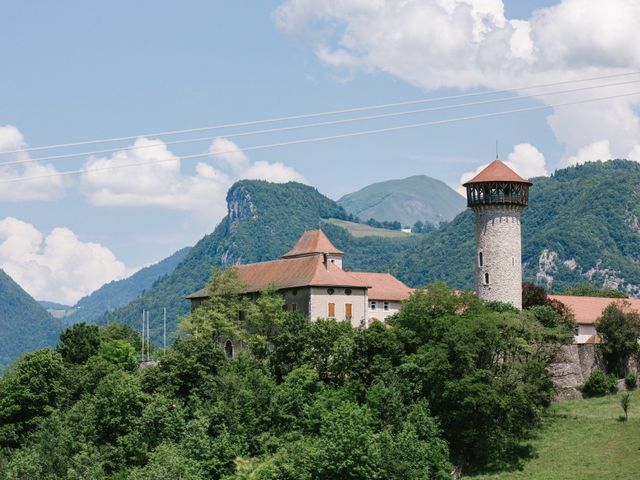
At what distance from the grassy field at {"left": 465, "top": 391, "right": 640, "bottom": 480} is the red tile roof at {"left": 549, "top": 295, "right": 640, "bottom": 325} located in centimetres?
1695

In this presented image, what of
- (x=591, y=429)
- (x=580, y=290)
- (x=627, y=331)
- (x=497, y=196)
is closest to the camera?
(x=591, y=429)

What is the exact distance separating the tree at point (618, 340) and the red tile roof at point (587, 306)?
23.8 ft

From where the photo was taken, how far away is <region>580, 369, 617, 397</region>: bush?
66125 mm

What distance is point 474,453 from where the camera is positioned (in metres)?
57.6

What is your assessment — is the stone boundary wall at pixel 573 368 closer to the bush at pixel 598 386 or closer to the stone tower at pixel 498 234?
the bush at pixel 598 386

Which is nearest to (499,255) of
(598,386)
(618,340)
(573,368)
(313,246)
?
(618,340)

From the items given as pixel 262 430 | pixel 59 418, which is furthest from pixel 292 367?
pixel 59 418

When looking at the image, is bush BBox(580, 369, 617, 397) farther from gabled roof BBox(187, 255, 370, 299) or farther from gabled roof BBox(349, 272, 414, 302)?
gabled roof BBox(349, 272, 414, 302)

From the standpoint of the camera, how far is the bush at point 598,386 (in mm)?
66125

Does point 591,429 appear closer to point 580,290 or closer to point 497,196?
point 497,196

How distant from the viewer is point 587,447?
5494 cm

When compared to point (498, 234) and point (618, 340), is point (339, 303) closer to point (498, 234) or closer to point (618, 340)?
point (498, 234)

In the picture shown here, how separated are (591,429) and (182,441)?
74.8 feet

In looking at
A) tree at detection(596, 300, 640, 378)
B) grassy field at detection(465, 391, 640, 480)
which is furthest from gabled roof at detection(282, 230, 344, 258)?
grassy field at detection(465, 391, 640, 480)
